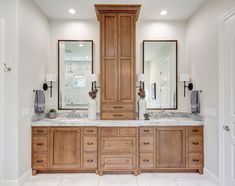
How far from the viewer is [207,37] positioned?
3.43 metres

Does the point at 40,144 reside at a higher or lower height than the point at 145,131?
lower

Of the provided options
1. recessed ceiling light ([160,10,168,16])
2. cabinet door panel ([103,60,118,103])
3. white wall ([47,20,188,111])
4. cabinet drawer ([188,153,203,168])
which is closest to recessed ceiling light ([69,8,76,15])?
white wall ([47,20,188,111])

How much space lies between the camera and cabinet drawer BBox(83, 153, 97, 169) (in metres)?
3.54

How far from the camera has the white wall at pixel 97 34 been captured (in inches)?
169

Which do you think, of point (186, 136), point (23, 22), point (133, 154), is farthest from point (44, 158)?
point (186, 136)

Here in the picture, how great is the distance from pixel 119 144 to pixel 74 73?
1.74m

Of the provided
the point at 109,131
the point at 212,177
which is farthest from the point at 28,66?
the point at 212,177

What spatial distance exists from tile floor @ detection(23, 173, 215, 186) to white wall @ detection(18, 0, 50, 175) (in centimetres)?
39

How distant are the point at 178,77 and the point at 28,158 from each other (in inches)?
126

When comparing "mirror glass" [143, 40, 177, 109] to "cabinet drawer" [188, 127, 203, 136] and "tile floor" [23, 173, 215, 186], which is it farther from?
"tile floor" [23, 173, 215, 186]

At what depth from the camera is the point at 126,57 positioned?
3.76 m

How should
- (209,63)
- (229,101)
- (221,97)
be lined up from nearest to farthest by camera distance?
1. (229,101)
2. (221,97)
3. (209,63)

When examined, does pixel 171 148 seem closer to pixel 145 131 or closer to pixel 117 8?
pixel 145 131

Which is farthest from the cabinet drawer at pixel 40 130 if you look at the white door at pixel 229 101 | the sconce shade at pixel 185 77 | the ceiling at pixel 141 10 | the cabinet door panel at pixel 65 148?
the white door at pixel 229 101
